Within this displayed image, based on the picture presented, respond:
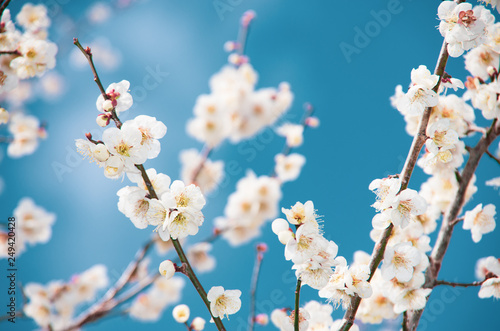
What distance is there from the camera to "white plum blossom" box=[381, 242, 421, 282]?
4.50ft

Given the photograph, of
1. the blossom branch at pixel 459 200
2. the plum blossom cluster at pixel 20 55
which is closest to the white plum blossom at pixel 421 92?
the blossom branch at pixel 459 200

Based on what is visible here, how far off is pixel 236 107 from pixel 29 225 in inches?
106

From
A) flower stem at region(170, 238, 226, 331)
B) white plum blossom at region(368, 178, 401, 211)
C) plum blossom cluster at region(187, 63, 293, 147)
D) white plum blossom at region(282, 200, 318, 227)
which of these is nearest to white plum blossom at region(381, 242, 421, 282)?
white plum blossom at region(368, 178, 401, 211)

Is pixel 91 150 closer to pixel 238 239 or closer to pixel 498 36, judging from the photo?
pixel 498 36

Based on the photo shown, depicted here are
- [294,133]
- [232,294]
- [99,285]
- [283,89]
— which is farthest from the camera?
[283,89]

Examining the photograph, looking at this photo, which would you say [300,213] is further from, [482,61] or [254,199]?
[254,199]

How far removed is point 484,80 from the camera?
74.9 inches

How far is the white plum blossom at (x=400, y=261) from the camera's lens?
1.37m

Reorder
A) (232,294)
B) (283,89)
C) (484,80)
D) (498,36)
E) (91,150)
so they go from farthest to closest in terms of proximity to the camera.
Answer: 1. (283,89)
2. (484,80)
3. (498,36)
4. (232,294)
5. (91,150)

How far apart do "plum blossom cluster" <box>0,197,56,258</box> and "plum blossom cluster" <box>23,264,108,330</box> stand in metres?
0.54

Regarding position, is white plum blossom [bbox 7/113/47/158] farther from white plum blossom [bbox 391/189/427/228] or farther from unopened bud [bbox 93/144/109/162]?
white plum blossom [bbox 391/189/427/228]

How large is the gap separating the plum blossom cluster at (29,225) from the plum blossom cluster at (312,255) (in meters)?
A: 3.52

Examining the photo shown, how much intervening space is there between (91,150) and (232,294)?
2.48 ft

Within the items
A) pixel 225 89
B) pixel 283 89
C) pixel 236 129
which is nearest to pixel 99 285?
pixel 236 129
